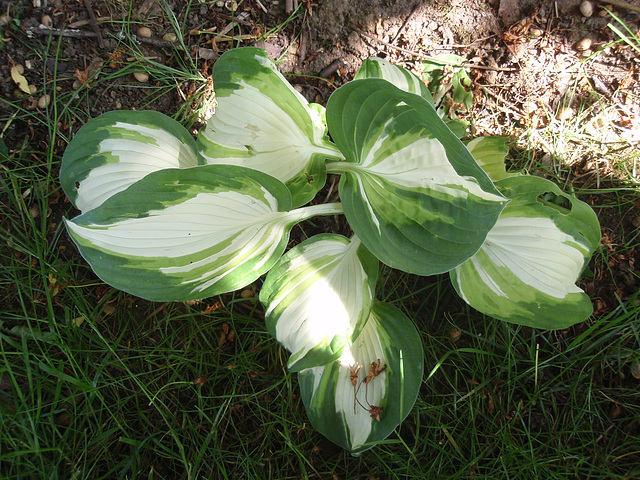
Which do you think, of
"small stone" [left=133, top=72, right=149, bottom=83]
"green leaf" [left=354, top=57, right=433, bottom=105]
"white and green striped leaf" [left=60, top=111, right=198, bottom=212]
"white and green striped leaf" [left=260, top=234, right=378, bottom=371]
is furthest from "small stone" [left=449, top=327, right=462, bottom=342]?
"small stone" [left=133, top=72, right=149, bottom=83]

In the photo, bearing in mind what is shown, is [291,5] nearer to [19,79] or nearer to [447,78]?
[447,78]

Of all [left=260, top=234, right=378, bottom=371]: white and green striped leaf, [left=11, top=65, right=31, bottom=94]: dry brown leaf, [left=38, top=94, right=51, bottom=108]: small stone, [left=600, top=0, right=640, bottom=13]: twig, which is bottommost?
[left=260, top=234, right=378, bottom=371]: white and green striped leaf

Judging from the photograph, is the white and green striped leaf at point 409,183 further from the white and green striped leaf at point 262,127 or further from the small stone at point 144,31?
the small stone at point 144,31

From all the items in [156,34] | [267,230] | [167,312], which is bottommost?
[167,312]

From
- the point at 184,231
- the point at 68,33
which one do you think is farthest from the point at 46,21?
the point at 184,231

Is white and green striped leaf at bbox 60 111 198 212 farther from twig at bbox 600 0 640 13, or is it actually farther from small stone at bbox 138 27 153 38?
twig at bbox 600 0 640 13

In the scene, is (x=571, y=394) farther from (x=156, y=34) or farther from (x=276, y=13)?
(x=156, y=34)

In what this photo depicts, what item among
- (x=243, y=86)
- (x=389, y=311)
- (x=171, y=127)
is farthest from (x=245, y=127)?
(x=389, y=311)
